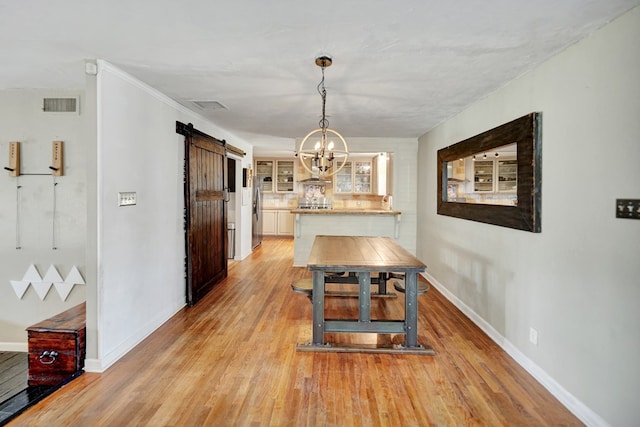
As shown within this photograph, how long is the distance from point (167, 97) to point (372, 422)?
332cm

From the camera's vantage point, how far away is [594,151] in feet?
6.66

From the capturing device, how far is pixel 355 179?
9148 mm

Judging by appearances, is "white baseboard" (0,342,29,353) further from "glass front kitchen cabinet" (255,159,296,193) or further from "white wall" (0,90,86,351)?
"glass front kitchen cabinet" (255,159,296,193)

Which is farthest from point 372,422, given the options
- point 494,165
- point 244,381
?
point 494,165

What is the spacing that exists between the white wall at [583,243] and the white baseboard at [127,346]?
10.2 ft

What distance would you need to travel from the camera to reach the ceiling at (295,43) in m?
1.85

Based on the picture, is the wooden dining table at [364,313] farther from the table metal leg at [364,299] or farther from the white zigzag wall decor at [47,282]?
the white zigzag wall decor at [47,282]

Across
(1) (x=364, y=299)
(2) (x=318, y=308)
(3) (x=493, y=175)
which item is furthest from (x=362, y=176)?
(2) (x=318, y=308)

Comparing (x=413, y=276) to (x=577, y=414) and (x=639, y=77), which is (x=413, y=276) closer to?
(x=577, y=414)

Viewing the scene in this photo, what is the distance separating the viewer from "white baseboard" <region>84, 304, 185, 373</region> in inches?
103

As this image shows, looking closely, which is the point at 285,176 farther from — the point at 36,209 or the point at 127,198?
the point at 127,198

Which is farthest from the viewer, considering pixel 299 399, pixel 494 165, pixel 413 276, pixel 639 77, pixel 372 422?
pixel 494 165

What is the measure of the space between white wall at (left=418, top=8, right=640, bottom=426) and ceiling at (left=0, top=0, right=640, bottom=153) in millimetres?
226

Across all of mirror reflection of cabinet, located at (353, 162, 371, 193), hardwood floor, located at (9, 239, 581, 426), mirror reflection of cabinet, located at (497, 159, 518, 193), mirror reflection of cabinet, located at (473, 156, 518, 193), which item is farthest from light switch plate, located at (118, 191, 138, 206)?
mirror reflection of cabinet, located at (353, 162, 371, 193)
